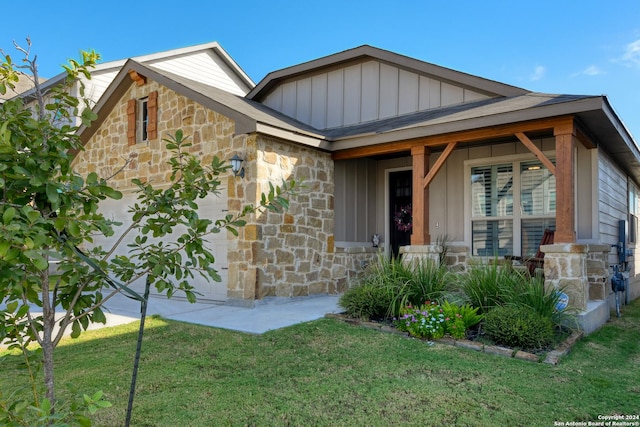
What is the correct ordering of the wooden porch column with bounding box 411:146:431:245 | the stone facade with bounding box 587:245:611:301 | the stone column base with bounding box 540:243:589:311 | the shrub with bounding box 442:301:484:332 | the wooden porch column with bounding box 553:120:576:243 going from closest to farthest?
the shrub with bounding box 442:301:484:332 → the stone column base with bounding box 540:243:589:311 → the wooden porch column with bounding box 553:120:576:243 → the stone facade with bounding box 587:245:611:301 → the wooden porch column with bounding box 411:146:431:245

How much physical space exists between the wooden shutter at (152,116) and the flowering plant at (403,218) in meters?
4.98

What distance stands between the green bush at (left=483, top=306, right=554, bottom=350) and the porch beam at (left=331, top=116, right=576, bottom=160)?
274 centimetres

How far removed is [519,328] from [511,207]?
3794mm

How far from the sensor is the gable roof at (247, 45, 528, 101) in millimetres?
7844

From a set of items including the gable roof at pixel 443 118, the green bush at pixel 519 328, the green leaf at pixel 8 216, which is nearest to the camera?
the green leaf at pixel 8 216

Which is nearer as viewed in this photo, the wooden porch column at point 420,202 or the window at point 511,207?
the wooden porch column at point 420,202

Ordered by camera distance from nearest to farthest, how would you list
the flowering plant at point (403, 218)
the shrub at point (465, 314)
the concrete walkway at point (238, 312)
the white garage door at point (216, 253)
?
the shrub at point (465, 314)
the concrete walkway at point (238, 312)
the white garage door at point (216, 253)
the flowering plant at point (403, 218)

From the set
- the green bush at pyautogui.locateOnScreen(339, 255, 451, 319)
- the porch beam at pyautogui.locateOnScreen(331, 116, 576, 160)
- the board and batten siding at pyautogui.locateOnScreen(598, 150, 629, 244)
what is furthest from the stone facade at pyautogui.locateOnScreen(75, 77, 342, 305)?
the board and batten siding at pyautogui.locateOnScreen(598, 150, 629, 244)

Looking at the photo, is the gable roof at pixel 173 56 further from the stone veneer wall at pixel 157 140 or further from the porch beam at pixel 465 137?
the porch beam at pixel 465 137

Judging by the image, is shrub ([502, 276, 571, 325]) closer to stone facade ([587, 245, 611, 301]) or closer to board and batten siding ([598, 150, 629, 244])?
stone facade ([587, 245, 611, 301])

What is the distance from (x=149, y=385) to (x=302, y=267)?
432cm

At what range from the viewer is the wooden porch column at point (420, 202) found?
7.10 metres

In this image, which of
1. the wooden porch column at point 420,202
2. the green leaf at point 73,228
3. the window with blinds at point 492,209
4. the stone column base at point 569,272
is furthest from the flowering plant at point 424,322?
the green leaf at point 73,228

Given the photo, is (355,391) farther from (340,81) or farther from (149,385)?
(340,81)
